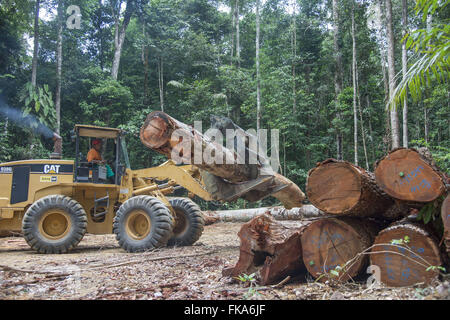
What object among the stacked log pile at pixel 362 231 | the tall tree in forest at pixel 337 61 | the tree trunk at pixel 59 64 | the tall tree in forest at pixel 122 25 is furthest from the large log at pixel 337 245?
the tall tree in forest at pixel 122 25

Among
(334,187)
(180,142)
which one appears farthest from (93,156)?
(334,187)

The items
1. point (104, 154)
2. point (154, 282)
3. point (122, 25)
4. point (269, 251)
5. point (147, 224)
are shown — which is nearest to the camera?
point (269, 251)

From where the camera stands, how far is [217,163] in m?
5.99

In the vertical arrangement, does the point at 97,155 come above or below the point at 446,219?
above

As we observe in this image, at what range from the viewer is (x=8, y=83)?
1936 centimetres

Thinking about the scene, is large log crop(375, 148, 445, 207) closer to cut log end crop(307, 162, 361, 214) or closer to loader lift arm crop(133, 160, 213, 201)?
cut log end crop(307, 162, 361, 214)

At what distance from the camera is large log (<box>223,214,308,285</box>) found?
13.6 ft

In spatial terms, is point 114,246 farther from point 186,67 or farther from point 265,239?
point 186,67

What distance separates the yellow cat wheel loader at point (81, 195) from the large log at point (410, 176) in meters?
4.70

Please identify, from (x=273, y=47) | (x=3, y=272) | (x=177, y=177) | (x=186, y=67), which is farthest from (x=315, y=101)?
(x=3, y=272)

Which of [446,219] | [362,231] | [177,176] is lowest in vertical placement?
[362,231]

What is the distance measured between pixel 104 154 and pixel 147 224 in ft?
7.09

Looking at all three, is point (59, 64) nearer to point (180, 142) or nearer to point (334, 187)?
point (180, 142)
